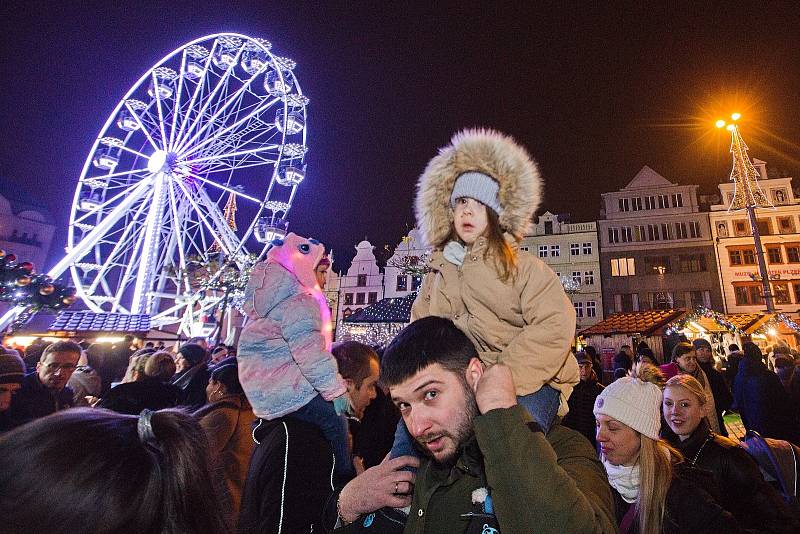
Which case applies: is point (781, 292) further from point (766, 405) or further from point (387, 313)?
point (766, 405)

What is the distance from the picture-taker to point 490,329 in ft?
8.27

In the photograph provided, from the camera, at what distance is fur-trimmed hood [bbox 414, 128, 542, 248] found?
9.71 feet

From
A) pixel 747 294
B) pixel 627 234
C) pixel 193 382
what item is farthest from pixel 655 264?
pixel 193 382

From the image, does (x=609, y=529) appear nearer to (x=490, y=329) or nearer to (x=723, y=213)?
(x=490, y=329)

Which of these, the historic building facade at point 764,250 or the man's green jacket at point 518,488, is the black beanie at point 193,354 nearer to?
the man's green jacket at point 518,488

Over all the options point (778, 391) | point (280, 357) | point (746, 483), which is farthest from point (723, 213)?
point (280, 357)

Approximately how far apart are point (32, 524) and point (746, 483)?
416 centimetres

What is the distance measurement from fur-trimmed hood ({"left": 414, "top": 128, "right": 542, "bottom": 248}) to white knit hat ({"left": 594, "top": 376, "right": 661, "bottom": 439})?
155 centimetres

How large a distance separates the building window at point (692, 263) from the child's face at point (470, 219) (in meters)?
38.2

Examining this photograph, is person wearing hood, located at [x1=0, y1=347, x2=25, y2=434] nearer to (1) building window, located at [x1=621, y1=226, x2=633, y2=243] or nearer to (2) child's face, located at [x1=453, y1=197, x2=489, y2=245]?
(2) child's face, located at [x1=453, y1=197, x2=489, y2=245]

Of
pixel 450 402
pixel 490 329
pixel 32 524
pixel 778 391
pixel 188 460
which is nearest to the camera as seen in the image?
pixel 32 524

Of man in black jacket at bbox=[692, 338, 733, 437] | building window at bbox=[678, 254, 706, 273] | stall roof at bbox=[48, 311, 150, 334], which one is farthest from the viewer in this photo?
building window at bbox=[678, 254, 706, 273]

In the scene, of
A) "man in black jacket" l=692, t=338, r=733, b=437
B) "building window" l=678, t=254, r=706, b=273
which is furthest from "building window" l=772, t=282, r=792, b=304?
"man in black jacket" l=692, t=338, r=733, b=437

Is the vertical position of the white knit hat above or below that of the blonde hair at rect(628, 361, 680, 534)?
above
